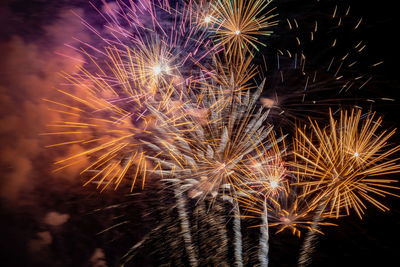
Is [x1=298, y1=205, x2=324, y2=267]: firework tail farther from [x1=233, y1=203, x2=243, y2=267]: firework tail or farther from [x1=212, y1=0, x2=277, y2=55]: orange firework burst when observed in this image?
[x1=212, y1=0, x2=277, y2=55]: orange firework burst

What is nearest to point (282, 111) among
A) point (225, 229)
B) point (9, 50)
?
point (225, 229)

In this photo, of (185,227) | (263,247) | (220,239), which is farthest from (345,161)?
(185,227)

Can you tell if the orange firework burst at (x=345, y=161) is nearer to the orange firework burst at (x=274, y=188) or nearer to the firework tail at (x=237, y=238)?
the orange firework burst at (x=274, y=188)

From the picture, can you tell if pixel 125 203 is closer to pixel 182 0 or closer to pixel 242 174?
pixel 242 174

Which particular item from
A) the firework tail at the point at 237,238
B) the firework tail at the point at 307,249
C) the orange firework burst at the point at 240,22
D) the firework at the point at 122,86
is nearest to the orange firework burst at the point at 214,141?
the firework tail at the point at 237,238

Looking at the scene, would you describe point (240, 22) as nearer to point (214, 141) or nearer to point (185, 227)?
point (214, 141)
